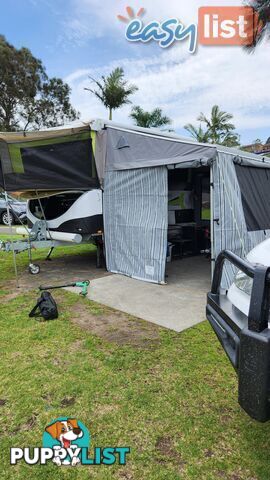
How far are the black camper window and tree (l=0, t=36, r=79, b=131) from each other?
2861 cm

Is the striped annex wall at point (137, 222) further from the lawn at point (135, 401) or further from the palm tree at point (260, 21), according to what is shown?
the palm tree at point (260, 21)

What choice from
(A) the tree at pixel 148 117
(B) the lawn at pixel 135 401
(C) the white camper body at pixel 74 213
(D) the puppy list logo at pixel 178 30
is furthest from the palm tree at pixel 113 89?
(B) the lawn at pixel 135 401

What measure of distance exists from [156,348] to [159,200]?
3034mm

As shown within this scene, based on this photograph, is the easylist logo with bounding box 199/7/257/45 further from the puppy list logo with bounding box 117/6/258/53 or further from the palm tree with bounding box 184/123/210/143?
the palm tree with bounding box 184/123/210/143

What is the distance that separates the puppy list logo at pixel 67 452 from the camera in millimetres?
1925

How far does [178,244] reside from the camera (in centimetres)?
830

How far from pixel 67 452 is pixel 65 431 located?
176mm

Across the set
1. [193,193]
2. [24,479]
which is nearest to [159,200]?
[193,193]

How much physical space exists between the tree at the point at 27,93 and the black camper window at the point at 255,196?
93.9ft

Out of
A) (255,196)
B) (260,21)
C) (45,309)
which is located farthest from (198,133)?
(45,309)

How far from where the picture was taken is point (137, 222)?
→ 20.0 feet

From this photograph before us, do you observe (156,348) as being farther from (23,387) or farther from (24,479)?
(24,479)

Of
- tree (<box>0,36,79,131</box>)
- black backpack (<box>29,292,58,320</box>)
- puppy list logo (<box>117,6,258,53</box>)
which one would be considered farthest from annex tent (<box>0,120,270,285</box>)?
tree (<box>0,36,79,131</box>)

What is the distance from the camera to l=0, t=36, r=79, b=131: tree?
28250 mm
